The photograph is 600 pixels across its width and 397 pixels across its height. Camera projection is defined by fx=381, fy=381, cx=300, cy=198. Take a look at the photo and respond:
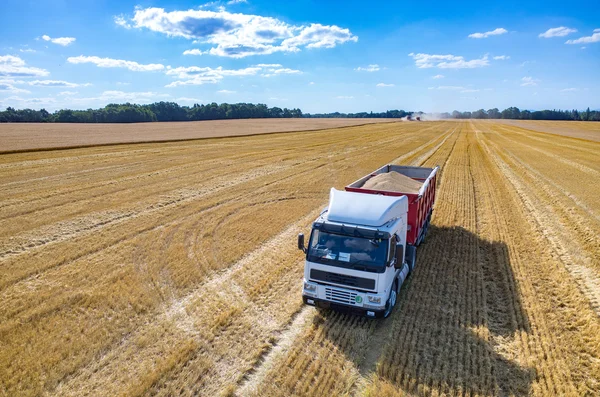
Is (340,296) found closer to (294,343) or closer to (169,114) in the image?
(294,343)

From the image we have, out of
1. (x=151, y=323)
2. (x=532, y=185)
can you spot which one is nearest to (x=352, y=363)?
(x=151, y=323)

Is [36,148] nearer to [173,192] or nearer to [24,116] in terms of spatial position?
[173,192]

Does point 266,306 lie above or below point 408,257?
below

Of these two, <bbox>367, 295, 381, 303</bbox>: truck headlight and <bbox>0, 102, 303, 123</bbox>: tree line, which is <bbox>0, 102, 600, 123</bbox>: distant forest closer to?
<bbox>0, 102, 303, 123</bbox>: tree line

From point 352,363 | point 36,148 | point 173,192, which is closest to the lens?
point 352,363

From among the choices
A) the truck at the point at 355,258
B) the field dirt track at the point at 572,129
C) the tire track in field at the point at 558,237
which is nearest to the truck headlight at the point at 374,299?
the truck at the point at 355,258

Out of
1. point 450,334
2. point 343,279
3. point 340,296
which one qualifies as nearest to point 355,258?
point 343,279

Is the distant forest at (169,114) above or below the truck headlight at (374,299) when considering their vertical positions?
above

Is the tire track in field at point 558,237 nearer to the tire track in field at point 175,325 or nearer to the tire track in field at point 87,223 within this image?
the tire track in field at point 175,325
